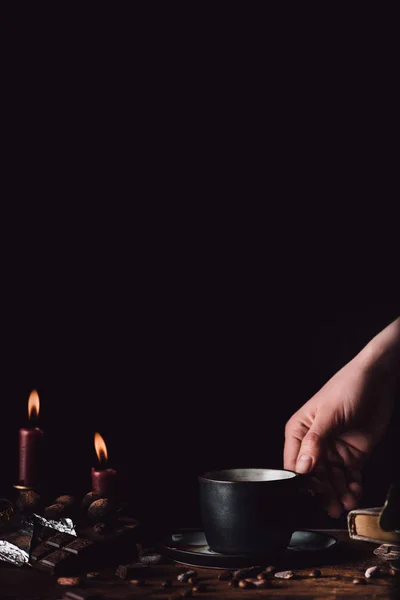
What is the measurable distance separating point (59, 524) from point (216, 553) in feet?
0.94

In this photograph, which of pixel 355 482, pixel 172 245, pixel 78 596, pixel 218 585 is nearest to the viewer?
pixel 78 596

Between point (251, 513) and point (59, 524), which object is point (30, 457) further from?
point (251, 513)

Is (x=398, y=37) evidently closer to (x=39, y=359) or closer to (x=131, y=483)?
(x=39, y=359)

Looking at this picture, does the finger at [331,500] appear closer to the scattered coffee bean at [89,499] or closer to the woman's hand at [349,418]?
the woman's hand at [349,418]

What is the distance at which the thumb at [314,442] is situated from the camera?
4.75 feet

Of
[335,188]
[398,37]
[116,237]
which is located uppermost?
[398,37]

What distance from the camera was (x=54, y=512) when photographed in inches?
55.9

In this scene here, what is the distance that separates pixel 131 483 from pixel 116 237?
652mm

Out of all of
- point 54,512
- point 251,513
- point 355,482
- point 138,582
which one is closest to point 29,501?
point 54,512

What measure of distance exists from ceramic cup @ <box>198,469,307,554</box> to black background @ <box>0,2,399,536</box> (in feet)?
2.46

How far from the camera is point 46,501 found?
1482 millimetres

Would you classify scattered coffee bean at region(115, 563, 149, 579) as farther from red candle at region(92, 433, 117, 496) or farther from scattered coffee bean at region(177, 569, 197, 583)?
red candle at region(92, 433, 117, 496)

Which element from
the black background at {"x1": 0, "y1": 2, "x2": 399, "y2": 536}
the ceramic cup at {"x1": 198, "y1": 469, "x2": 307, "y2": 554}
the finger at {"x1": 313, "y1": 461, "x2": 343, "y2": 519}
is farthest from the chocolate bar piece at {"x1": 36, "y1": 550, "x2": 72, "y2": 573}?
the black background at {"x1": 0, "y1": 2, "x2": 399, "y2": 536}

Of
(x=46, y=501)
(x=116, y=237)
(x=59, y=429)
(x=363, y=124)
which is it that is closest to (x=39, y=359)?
(x=59, y=429)
